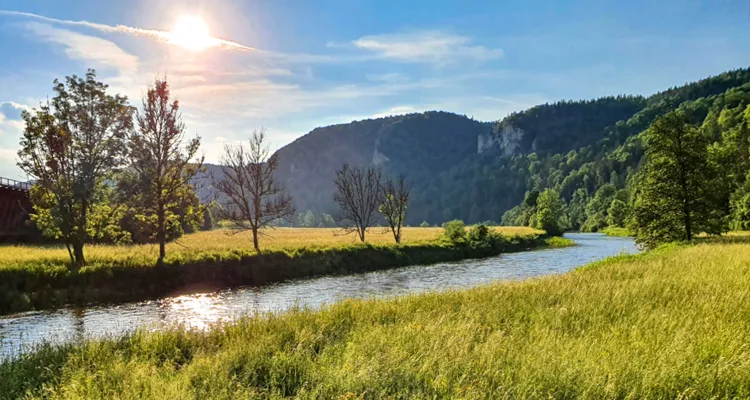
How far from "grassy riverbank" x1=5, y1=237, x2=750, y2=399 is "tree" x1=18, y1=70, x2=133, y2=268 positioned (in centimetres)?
1798

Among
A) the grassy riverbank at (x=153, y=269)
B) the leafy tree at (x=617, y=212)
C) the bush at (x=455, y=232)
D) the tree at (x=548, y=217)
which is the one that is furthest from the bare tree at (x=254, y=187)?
the leafy tree at (x=617, y=212)

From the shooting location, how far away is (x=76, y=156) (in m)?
24.6

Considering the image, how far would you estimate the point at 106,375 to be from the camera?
273 inches

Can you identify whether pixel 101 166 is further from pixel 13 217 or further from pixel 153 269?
pixel 13 217

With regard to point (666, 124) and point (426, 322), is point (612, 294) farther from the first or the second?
point (666, 124)

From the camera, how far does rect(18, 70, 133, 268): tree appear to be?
2334 centimetres

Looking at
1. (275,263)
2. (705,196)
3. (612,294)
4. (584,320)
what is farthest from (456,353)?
(705,196)

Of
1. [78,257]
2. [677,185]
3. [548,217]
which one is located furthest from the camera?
[548,217]

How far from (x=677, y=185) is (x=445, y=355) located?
31.9 m

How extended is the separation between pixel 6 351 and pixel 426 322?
1113 cm

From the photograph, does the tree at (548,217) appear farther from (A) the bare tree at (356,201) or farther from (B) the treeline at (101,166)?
(B) the treeline at (101,166)

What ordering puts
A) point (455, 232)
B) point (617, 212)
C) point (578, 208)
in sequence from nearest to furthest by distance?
point (455, 232), point (617, 212), point (578, 208)

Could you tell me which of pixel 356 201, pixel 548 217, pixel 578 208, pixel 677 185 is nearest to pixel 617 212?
pixel 548 217

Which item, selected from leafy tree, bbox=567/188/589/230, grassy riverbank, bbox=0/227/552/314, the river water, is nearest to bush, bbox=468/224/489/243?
grassy riverbank, bbox=0/227/552/314
